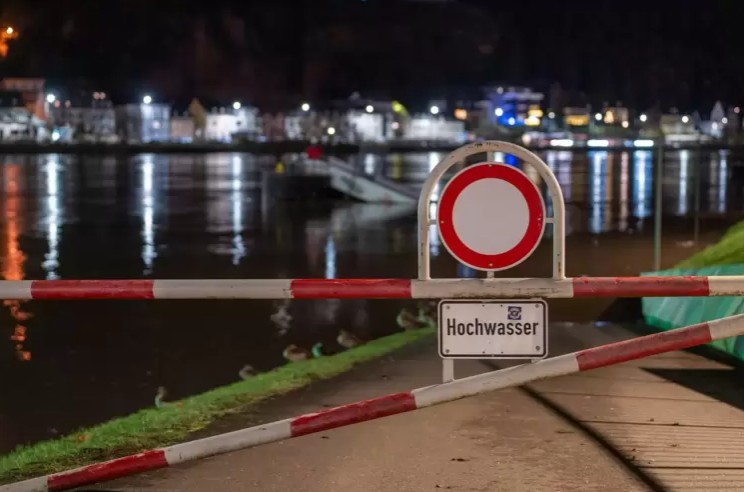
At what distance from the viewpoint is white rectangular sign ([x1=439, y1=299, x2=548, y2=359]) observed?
4.72m

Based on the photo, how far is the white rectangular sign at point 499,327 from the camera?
4.72 metres

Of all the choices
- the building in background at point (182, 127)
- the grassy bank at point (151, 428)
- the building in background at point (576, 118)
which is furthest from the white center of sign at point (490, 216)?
the building in background at point (576, 118)

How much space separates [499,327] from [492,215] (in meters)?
0.51

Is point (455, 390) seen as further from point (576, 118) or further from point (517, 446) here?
point (576, 118)

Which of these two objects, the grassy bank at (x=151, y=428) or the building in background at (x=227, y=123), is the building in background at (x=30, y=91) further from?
the grassy bank at (x=151, y=428)

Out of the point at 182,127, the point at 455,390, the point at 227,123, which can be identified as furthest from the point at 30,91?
the point at 455,390

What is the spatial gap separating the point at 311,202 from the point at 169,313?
77.9 feet

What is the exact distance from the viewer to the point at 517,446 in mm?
6027

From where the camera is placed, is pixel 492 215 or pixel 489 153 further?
pixel 489 153

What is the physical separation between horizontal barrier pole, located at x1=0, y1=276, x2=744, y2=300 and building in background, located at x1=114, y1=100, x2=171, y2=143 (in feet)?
510

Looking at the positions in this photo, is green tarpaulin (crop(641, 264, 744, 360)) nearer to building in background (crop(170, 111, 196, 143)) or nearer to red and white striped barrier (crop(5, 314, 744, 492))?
red and white striped barrier (crop(5, 314, 744, 492))

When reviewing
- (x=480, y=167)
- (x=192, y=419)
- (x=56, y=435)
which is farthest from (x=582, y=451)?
(x=56, y=435)

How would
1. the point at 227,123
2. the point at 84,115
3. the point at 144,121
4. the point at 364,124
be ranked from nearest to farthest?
the point at 84,115 < the point at 144,121 < the point at 364,124 < the point at 227,123

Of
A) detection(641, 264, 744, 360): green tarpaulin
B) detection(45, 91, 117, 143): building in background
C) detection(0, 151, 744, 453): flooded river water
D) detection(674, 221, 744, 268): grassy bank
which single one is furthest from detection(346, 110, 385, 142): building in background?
detection(641, 264, 744, 360): green tarpaulin
